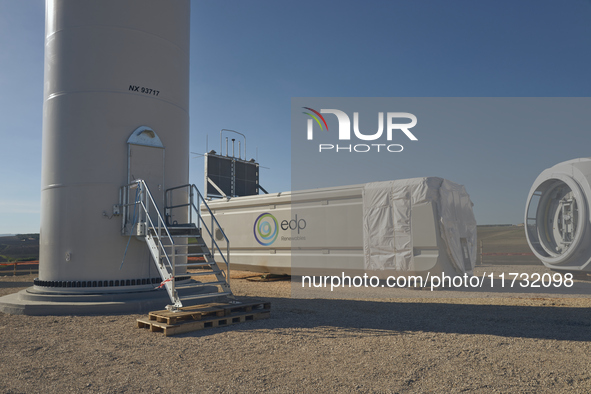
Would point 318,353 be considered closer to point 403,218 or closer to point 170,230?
point 170,230

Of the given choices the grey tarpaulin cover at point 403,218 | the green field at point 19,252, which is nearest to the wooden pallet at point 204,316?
the grey tarpaulin cover at point 403,218

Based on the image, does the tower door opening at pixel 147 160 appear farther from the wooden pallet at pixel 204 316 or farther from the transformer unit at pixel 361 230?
the transformer unit at pixel 361 230

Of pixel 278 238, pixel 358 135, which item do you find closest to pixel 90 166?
pixel 278 238

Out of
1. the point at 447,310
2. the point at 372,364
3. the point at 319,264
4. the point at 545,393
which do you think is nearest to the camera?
the point at 545,393

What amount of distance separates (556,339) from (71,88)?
9824 mm

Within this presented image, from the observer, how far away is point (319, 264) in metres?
12.7

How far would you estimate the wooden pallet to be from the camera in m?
6.61

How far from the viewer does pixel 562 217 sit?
14641 mm

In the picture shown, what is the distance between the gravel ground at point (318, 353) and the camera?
14.4 feet

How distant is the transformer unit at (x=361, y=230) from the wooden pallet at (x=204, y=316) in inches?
182

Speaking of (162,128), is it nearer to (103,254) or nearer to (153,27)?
(153,27)

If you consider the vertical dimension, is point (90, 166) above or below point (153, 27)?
below

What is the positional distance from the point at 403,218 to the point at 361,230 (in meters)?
1.28

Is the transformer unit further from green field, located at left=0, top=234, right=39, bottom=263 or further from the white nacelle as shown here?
green field, located at left=0, top=234, right=39, bottom=263
